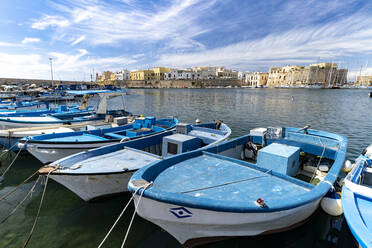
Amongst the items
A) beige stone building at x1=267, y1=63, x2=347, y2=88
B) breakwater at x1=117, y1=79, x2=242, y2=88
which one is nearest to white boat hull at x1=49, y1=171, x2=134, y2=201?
breakwater at x1=117, y1=79, x2=242, y2=88

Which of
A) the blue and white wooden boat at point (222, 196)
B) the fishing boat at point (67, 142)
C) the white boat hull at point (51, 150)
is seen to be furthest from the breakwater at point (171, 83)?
the blue and white wooden boat at point (222, 196)

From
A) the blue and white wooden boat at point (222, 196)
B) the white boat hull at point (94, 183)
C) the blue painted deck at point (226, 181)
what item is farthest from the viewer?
the white boat hull at point (94, 183)

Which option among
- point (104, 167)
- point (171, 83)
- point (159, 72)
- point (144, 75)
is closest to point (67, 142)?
point (104, 167)

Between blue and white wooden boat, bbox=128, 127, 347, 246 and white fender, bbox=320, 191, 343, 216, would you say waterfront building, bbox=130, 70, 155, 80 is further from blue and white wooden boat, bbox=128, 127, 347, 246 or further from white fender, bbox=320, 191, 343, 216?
white fender, bbox=320, 191, 343, 216

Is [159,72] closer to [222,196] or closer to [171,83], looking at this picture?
[171,83]

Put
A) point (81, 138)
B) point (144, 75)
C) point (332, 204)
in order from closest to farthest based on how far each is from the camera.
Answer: point (332, 204) → point (81, 138) → point (144, 75)

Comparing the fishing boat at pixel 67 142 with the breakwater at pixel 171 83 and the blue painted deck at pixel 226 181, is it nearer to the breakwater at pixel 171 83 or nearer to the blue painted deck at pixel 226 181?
the blue painted deck at pixel 226 181

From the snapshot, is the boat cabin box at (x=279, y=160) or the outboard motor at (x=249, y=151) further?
the outboard motor at (x=249, y=151)

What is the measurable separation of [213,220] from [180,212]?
31.8 inches

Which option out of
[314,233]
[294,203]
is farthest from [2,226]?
[314,233]

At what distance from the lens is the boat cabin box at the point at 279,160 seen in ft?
22.4

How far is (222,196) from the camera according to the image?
497 centimetres

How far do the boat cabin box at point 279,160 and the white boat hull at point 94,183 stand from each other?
4976 millimetres

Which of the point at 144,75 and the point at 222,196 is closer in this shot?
the point at 222,196
